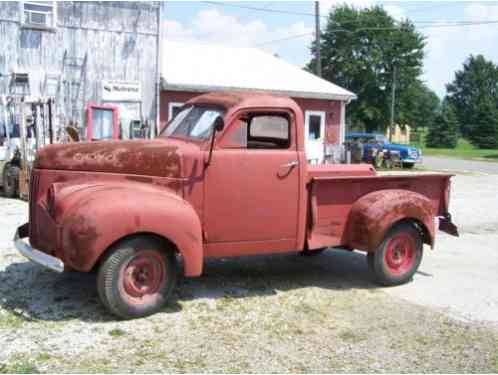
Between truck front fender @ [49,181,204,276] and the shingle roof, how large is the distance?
524 inches

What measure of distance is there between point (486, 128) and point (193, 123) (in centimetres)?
5848

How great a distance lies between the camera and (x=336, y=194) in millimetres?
6430

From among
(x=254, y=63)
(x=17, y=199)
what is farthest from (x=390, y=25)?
(x=17, y=199)

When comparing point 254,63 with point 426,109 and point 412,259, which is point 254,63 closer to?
point 412,259

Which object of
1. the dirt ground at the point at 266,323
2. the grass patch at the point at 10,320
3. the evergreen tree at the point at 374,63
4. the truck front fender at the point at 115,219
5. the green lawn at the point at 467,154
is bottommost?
the dirt ground at the point at 266,323

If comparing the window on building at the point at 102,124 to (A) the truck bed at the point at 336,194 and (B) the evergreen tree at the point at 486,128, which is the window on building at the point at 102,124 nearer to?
(A) the truck bed at the point at 336,194

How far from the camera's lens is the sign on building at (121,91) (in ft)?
57.3

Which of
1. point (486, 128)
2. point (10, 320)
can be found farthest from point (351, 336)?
point (486, 128)

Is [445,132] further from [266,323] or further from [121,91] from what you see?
[266,323]

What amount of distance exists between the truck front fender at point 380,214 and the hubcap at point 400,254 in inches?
9.4

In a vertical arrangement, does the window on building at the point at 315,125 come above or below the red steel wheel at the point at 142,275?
above

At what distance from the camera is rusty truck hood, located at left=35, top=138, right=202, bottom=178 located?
5.56 metres

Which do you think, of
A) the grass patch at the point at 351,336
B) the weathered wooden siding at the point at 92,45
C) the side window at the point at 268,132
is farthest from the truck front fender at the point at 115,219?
the weathered wooden siding at the point at 92,45

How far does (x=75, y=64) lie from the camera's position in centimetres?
1705
